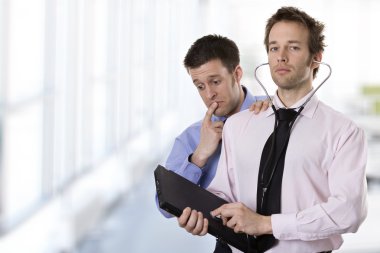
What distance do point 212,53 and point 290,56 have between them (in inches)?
16.8

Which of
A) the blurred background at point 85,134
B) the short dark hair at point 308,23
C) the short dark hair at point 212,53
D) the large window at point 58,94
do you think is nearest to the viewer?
the short dark hair at point 308,23

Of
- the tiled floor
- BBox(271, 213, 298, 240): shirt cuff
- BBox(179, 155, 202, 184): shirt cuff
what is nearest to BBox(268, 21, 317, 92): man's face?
BBox(271, 213, 298, 240): shirt cuff

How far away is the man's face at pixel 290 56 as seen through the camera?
162 cm

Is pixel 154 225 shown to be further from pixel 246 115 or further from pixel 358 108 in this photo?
pixel 358 108

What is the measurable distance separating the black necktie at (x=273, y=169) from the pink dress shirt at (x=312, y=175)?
13mm

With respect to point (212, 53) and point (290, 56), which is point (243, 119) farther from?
point (212, 53)

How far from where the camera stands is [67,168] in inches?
207

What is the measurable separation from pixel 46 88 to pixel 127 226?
1.42 meters

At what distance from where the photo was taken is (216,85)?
2004mm

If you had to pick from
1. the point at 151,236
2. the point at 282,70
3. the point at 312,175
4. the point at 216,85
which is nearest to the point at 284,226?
the point at 312,175

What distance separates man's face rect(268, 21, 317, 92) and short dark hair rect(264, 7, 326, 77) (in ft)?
0.03

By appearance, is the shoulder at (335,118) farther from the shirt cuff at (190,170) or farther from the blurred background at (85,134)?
the blurred background at (85,134)

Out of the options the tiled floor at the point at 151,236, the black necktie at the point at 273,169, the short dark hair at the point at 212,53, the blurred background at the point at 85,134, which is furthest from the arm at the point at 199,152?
the tiled floor at the point at 151,236

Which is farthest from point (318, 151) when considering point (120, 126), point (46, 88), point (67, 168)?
point (120, 126)
